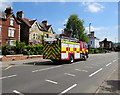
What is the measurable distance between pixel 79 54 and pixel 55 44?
4.92 meters

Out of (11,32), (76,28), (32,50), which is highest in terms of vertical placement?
(76,28)

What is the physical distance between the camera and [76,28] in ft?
173

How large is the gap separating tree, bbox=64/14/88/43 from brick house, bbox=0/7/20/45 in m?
23.3

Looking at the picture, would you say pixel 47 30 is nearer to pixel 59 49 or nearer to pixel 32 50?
pixel 32 50

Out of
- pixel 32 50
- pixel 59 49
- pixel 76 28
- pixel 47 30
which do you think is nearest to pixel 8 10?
pixel 47 30

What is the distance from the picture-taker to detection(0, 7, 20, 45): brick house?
1246 inches

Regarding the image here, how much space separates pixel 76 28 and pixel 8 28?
2672 cm

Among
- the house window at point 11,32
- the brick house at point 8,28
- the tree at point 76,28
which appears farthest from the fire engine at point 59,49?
the tree at point 76,28

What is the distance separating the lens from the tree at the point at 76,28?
5209cm

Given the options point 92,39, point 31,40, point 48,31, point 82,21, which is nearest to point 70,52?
point 31,40

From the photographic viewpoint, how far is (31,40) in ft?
127

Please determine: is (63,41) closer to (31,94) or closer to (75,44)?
(75,44)

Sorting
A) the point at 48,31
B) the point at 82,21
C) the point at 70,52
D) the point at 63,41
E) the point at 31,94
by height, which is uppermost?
the point at 82,21

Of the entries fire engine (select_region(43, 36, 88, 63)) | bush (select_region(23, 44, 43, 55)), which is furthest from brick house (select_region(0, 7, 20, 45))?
fire engine (select_region(43, 36, 88, 63))
